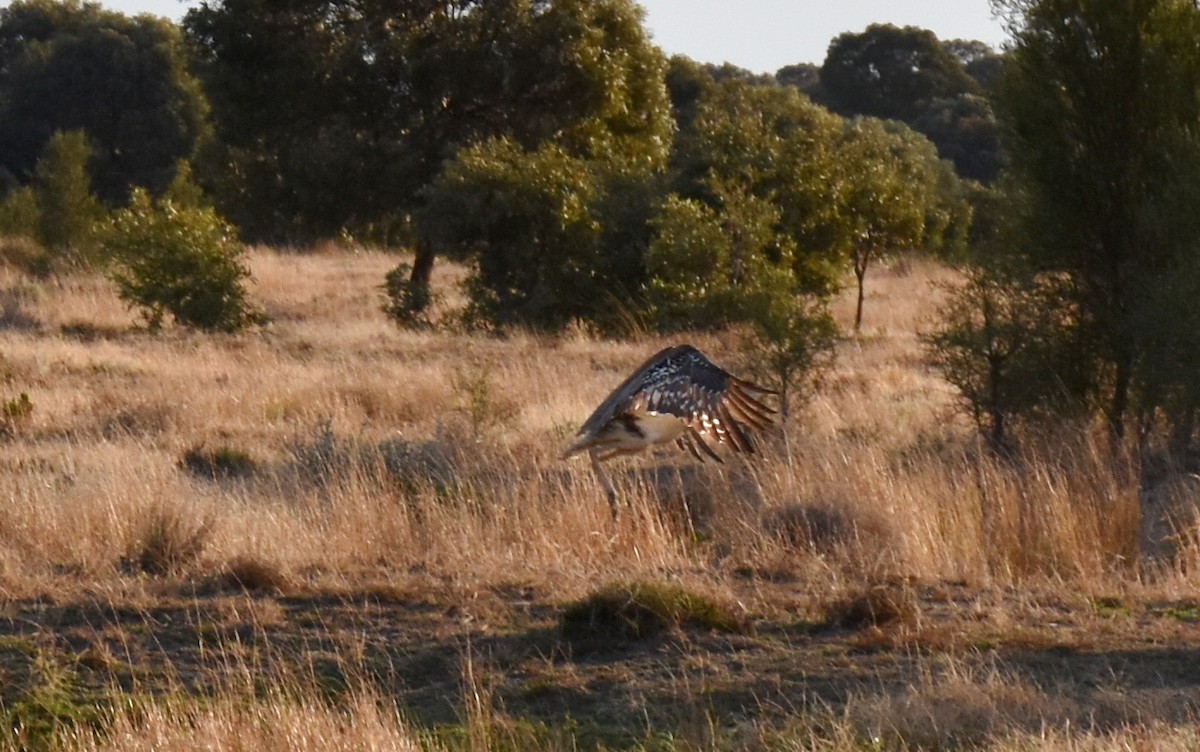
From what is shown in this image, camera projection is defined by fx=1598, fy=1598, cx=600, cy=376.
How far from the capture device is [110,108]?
1812 inches

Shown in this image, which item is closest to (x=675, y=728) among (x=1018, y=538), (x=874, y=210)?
(x=1018, y=538)

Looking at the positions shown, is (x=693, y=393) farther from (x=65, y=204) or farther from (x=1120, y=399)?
(x=65, y=204)

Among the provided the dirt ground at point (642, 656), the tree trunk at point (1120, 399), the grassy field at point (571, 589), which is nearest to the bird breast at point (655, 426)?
the grassy field at point (571, 589)

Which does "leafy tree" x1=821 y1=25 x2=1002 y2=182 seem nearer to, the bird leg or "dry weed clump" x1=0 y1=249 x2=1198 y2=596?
"dry weed clump" x1=0 y1=249 x2=1198 y2=596

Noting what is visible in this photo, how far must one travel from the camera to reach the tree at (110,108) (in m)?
45.6

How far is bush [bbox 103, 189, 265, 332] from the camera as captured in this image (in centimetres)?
1916

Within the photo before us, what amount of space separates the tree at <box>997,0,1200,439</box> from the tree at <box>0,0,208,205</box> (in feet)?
122

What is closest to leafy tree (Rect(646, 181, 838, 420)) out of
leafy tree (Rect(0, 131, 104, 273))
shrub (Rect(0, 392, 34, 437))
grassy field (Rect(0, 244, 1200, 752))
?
grassy field (Rect(0, 244, 1200, 752))

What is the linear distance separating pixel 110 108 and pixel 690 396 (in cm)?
4246

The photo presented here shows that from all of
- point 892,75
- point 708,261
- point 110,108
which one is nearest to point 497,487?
point 708,261

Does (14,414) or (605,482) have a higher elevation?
(605,482)

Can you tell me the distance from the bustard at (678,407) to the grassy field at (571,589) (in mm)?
596

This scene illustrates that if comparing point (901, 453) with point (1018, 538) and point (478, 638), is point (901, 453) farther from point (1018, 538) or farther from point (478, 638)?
point (478, 638)

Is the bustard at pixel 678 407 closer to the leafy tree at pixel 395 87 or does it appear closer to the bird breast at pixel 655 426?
the bird breast at pixel 655 426
